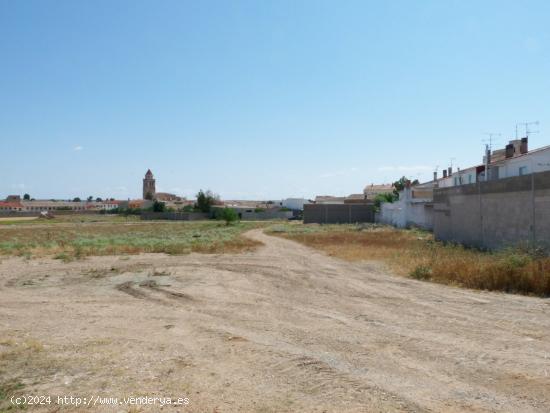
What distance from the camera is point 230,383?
6125 mm

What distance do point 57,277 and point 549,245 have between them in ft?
54.9

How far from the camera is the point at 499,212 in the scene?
2102 cm

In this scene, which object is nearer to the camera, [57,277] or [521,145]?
[57,277]

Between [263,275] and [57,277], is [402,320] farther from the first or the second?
[57,277]

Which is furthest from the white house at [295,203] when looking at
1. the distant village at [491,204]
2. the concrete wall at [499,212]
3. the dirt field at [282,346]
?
the dirt field at [282,346]

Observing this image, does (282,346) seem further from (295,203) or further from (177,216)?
(295,203)

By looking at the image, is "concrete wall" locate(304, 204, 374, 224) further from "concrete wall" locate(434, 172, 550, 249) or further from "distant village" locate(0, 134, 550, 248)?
"concrete wall" locate(434, 172, 550, 249)

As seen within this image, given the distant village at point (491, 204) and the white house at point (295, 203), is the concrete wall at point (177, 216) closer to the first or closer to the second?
the white house at point (295, 203)

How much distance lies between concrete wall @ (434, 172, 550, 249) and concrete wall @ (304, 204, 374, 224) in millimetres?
41668

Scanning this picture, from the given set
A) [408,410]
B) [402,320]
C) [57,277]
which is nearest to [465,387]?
[408,410]

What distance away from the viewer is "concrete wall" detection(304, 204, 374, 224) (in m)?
72.6

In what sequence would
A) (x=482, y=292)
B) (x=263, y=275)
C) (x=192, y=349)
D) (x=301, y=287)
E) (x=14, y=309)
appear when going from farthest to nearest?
(x=263, y=275), (x=301, y=287), (x=482, y=292), (x=14, y=309), (x=192, y=349)

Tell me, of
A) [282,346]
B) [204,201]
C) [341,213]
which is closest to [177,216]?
[204,201]

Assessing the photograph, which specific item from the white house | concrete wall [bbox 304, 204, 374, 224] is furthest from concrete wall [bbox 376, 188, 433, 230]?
the white house
